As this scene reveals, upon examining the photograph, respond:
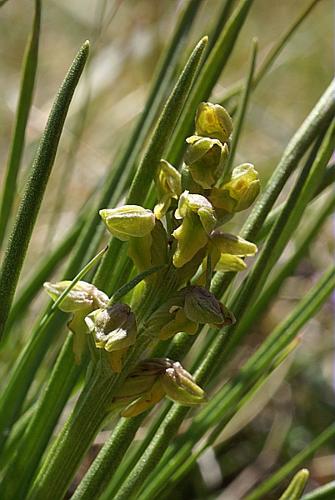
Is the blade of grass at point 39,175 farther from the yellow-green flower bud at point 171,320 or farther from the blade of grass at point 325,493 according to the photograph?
the blade of grass at point 325,493

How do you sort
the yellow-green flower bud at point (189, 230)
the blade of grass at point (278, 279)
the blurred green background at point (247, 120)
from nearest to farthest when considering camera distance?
the yellow-green flower bud at point (189, 230), the blade of grass at point (278, 279), the blurred green background at point (247, 120)

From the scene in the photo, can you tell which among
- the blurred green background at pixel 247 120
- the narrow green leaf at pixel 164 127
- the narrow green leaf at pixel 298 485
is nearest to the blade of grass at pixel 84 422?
the narrow green leaf at pixel 164 127

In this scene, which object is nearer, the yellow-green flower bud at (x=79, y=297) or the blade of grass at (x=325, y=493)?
the yellow-green flower bud at (x=79, y=297)

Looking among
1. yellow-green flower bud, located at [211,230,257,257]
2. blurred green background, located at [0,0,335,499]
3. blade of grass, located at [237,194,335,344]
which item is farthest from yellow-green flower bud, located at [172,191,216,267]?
blurred green background, located at [0,0,335,499]

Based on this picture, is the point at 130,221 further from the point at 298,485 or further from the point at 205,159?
the point at 298,485

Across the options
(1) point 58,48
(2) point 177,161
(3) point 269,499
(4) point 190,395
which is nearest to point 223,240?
(4) point 190,395
